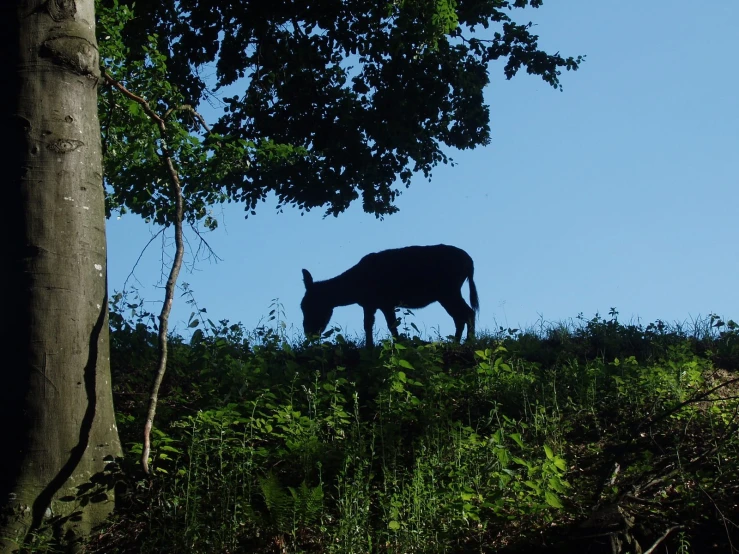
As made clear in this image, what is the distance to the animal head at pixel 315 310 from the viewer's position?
17.7m

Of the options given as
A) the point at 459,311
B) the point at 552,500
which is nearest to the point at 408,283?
the point at 459,311

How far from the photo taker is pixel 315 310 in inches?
699

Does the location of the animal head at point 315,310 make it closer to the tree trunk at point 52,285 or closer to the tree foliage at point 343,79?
the tree foliage at point 343,79

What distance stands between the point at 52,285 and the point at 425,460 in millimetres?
2533

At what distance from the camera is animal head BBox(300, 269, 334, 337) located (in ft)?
58.0

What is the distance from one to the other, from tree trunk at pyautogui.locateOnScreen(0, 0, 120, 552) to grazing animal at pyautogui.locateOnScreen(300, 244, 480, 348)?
1092 cm

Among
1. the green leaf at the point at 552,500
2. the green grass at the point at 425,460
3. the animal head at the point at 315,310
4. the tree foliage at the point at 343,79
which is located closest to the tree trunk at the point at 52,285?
the green grass at the point at 425,460

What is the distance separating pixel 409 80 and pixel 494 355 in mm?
7935

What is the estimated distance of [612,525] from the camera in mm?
3752

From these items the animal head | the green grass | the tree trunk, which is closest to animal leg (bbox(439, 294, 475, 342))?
the animal head

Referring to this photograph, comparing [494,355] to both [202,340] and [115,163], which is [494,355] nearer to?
[202,340]

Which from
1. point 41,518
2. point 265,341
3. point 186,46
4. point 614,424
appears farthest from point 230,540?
point 186,46

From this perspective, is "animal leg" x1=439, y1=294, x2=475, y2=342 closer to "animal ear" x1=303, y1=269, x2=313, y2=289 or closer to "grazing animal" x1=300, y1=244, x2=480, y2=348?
"grazing animal" x1=300, y1=244, x2=480, y2=348

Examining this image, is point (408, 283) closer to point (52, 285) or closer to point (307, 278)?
point (307, 278)
